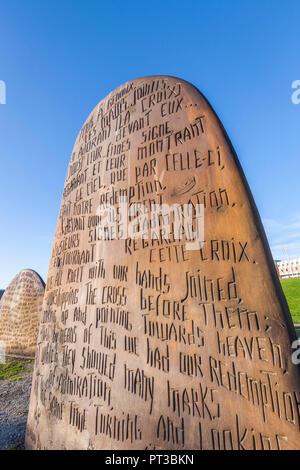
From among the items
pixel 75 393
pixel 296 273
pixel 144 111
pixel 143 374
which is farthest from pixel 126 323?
pixel 296 273

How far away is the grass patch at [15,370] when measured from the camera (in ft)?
18.8

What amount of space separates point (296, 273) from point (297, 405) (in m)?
38.9

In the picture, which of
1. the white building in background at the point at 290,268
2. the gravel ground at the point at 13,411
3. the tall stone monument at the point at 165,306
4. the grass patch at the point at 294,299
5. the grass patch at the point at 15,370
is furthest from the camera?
the white building in background at the point at 290,268

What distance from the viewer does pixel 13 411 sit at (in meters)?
4.09

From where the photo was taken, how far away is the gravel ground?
10.7 ft

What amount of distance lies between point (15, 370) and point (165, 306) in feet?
18.3

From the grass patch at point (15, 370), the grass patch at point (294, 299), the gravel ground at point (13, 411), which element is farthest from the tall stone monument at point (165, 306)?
the grass patch at point (294, 299)

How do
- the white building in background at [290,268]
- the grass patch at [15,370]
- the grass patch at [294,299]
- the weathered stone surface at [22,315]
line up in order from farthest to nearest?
the white building in background at [290,268], the grass patch at [294,299], the weathered stone surface at [22,315], the grass patch at [15,370]

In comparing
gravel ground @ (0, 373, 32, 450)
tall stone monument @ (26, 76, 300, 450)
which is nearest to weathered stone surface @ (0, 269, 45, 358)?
gravel ground @ (0, 373, 32, 450)

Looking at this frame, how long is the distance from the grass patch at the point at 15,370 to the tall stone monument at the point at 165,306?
332cm

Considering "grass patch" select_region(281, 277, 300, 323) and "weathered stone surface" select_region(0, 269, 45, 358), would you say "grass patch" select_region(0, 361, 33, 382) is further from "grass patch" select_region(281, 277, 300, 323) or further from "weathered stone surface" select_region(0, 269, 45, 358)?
"grass patch" select_region(281, 277, 300, 323)

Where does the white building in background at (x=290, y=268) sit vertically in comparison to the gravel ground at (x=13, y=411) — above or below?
above

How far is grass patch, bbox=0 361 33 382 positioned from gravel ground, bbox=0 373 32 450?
0.19 metres

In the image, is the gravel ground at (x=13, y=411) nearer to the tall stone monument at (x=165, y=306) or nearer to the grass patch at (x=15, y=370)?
the grass patch at (x=15, y=370)
